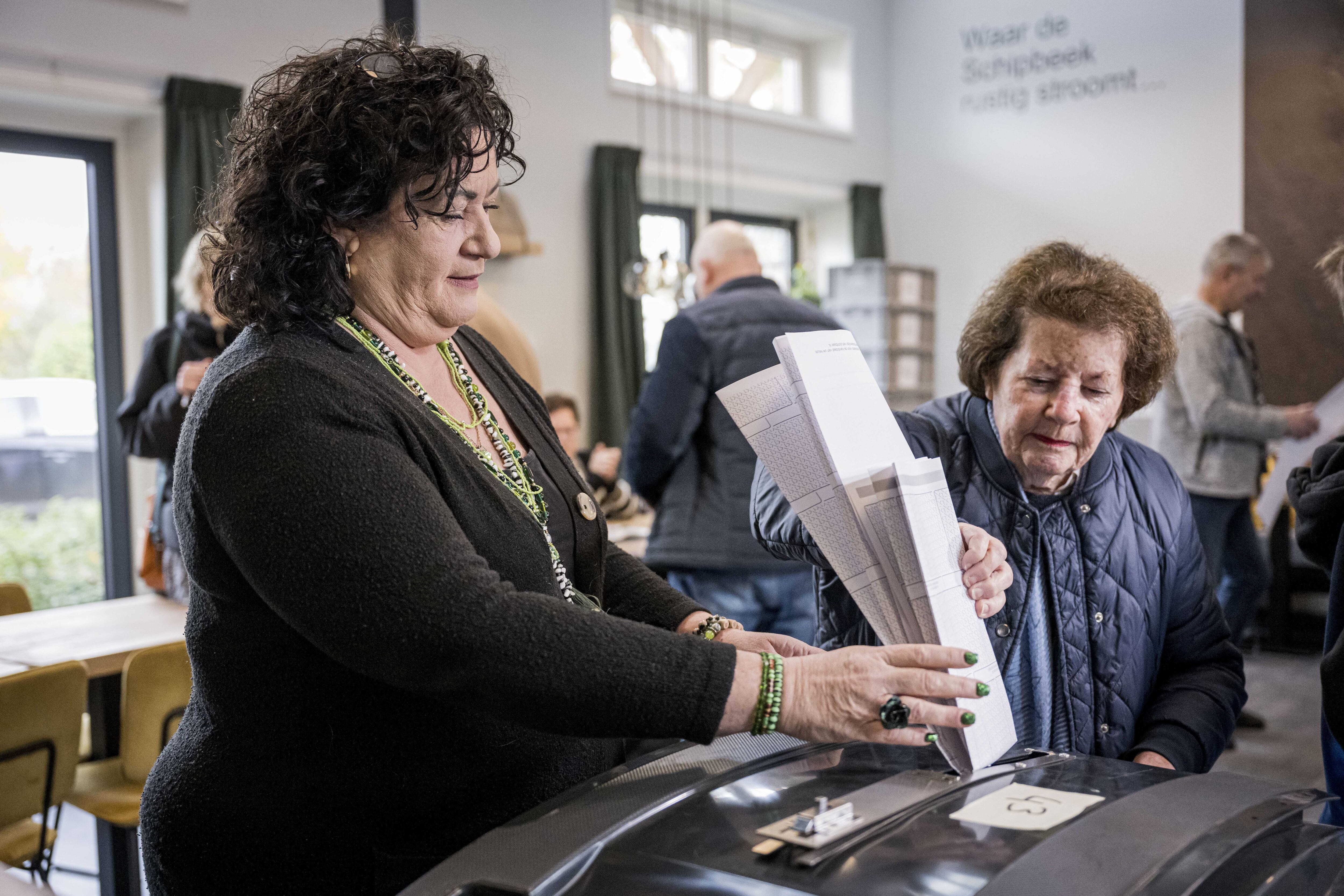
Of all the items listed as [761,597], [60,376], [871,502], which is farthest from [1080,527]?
[60,376]

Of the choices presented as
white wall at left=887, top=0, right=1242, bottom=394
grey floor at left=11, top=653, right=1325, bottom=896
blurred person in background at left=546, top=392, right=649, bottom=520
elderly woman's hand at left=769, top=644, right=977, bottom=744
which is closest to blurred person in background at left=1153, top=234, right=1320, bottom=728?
grey floor at left=11, top=653, right=1325, bottom=896

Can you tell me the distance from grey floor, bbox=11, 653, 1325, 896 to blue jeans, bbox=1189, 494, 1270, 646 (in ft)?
1.20

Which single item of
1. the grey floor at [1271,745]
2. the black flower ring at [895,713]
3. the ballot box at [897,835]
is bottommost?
the grey floor at [1271,745]

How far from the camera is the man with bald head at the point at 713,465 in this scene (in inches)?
117

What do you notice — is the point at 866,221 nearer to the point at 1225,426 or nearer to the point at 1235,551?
the point at 1225,426

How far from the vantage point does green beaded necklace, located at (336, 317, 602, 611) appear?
1.07 metres

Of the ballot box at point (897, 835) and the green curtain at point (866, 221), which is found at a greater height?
the green curtain at point (866, 221)

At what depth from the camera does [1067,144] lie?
7324mm

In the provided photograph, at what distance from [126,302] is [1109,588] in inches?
174

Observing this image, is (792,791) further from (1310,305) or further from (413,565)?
(1310,305)

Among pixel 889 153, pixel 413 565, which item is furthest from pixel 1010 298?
pixel 889 153

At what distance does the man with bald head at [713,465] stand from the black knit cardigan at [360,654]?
1880 millimetres

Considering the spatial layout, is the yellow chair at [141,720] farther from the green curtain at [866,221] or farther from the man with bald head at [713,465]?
the green curtain at [866,221]

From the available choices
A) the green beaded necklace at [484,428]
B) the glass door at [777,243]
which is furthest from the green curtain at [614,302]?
the green beaded necklace at [484,428]
